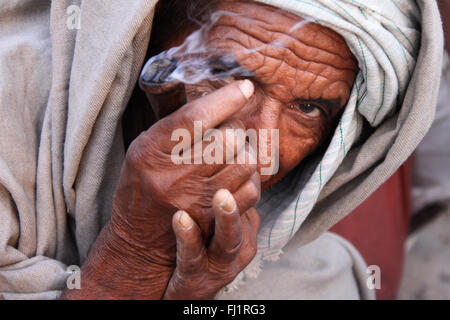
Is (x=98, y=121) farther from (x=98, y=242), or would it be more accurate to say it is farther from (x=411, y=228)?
(x=411, y=228)

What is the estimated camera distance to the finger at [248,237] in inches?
60.1

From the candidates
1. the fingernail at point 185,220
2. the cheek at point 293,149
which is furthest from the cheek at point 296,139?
the fingernail at point 185,220

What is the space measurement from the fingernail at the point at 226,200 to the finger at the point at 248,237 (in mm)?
264

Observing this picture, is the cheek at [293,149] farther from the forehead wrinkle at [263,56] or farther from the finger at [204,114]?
the finger at [204,114]

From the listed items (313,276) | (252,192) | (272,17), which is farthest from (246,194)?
(313,276)

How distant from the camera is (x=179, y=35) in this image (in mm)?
1663

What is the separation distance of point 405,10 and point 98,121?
1.10 m

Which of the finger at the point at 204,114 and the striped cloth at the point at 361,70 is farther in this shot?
the striped cloth at the point at 361,70

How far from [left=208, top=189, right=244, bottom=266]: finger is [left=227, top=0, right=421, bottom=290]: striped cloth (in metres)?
0.42

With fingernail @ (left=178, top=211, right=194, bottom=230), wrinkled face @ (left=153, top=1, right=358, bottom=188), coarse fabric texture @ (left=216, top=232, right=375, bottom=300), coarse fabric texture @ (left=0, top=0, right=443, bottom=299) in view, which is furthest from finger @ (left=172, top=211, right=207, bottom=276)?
coarse fabric texture @ (left=216, top=232, right=375, bottom=300)

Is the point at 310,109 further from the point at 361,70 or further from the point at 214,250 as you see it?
the point at 214,250

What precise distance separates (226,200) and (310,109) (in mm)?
609

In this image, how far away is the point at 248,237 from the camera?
5.03 feet
